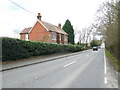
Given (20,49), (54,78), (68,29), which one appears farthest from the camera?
(68,29)

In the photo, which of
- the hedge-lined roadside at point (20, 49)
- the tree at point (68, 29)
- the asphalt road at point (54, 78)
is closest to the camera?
the asphalt road at point (54, 78)

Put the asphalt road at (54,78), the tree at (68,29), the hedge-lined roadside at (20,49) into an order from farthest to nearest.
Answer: the tree at (68,29), the hedge-lined roadside at (20,49), the asphalt road at (54,78)

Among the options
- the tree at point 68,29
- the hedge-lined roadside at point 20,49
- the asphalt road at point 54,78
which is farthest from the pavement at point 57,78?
the tree at point 68,29

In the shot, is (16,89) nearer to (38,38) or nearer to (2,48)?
(2,48)

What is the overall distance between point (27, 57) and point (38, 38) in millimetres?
26487

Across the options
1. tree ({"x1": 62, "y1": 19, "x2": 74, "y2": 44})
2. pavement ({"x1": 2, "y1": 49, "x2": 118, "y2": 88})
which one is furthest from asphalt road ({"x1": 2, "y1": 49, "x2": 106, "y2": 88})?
tree ({"x1": 62, "y1": 19, "x2": 74, "y2": 44})

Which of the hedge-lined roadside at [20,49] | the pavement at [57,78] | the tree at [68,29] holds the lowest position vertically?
the pavement at [57,78]

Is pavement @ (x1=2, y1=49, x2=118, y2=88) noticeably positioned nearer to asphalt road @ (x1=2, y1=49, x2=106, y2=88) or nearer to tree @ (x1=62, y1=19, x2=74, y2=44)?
asphalt road @ (x1=2, y1=49, x2=106, y2=88)

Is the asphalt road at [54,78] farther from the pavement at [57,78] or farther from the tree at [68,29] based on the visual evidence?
the tree at [68,29]

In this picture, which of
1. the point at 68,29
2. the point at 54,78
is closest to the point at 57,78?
the point at 54,78

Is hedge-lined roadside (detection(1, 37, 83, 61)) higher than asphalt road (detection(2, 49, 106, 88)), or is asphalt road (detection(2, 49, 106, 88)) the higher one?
hedge-lined roadside (detection(1, 37, 83, 61))

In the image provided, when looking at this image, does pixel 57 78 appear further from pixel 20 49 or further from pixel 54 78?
pixel 20 49

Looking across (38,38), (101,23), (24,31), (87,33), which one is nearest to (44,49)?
(101,23)

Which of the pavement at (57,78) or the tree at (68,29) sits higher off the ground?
the tree at (68,29)
